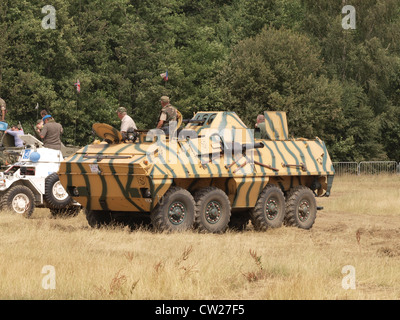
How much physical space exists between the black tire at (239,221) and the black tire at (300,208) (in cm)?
90

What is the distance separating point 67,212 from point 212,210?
429cm

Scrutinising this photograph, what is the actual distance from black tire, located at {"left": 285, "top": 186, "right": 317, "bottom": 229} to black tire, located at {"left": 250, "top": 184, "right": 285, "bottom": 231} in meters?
0.39

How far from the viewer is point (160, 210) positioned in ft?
53.9

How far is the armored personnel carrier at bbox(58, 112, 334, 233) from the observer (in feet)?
53.7

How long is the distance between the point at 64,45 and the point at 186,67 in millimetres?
10248

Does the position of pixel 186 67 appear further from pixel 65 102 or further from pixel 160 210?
pixel 160 210

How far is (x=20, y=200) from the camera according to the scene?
18984mm

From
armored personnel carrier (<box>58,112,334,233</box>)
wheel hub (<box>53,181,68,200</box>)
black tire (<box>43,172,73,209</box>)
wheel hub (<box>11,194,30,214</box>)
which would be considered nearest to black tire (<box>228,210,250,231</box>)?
armored personnel carrier (<box>58,112,334,233</box>)

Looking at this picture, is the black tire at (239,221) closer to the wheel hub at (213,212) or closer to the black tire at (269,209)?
the black tire at (269,209)

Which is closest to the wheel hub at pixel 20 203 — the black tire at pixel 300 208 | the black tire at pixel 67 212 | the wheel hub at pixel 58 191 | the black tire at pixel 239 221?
the wheel hub at pixel 58 191

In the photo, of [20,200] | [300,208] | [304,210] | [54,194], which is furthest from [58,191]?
[304,210]

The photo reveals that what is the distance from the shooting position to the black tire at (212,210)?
56.1 feet

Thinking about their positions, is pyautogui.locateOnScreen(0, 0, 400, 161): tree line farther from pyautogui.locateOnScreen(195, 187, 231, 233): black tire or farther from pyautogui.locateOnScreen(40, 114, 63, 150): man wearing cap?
pyautogui.locateOnScreen(195, 187, 231, 233): black tire

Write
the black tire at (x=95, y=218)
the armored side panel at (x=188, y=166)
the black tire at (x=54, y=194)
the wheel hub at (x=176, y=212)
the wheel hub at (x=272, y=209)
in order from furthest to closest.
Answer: the black tire at (x=54, y=194) < the wheel hub at (x=272, y=209) < the black tire at (x=95, y=218) < the wheel hub at (x=176, y=212) < the armored side panel at (x=188, y=166)
